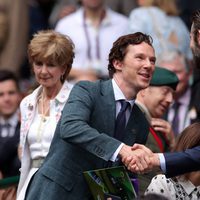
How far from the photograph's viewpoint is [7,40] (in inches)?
476

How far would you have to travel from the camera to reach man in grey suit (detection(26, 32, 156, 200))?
660cm

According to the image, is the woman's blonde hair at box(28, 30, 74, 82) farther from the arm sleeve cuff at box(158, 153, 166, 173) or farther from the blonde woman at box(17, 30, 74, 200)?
the arm sleeve cuff at box(158, 153, 166, 173)

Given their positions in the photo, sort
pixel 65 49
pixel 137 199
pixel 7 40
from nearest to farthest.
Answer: pixel 137 199 < pixel 65 49 < pixel 7 40

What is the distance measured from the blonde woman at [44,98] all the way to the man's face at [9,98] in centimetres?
256

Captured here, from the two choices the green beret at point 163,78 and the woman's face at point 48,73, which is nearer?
the woman's face at point 48,73

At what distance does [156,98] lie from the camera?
29.1 feet

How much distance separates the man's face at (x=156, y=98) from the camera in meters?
8.87

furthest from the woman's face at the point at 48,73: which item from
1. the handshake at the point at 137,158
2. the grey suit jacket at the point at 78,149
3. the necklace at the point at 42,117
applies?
the handshake at the point at 137,158

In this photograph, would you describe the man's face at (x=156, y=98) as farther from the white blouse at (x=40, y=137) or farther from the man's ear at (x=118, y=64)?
the man's ear at (x=118, y=64)

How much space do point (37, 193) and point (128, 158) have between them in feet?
2.70

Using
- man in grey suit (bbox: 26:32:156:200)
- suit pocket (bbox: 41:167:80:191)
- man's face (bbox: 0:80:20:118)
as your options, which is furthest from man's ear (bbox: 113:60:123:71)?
man's face (bbox: 0:80:20:118)

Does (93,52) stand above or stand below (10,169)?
above

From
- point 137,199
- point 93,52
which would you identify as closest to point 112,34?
point 93,52

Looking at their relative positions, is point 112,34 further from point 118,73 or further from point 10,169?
point 118,73
